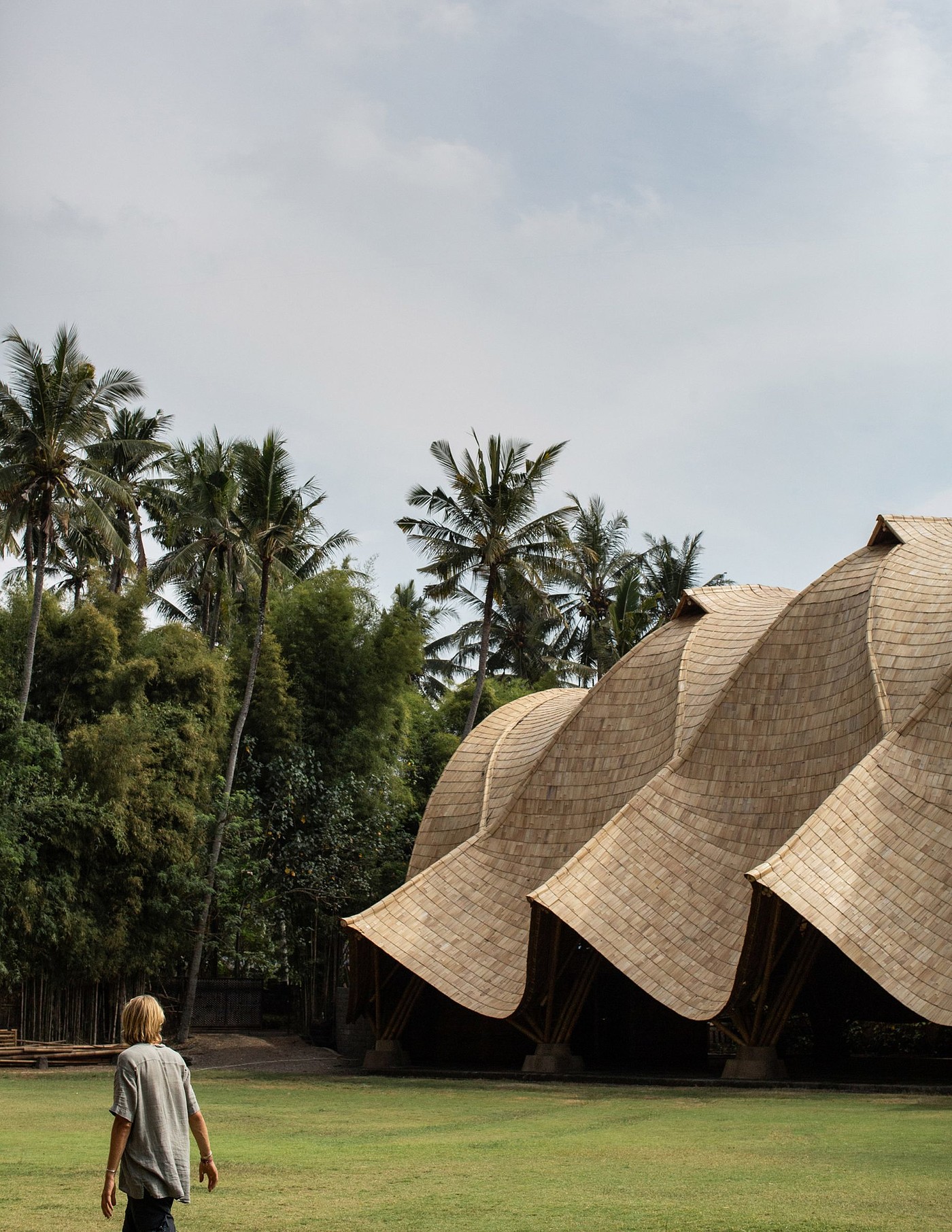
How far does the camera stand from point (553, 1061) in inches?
961

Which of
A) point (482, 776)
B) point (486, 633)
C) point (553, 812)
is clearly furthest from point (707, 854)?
point (486, 633)

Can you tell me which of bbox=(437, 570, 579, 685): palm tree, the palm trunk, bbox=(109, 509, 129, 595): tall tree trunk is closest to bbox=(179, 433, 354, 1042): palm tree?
the palm trunk

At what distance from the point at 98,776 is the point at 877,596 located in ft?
55.1

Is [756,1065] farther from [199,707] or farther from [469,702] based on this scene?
[469,702]

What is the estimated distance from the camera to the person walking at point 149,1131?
5.79m

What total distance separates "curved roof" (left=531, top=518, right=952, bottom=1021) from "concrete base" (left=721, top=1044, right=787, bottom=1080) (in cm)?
104

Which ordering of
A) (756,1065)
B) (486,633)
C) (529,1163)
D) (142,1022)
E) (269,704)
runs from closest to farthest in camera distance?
(142,1022), (529,1163), (756,1065), (486,633), (269,704)

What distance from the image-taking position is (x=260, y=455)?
33531mm

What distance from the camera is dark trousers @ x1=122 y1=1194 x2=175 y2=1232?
228 inches

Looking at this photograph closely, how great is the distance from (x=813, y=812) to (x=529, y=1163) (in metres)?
12.4

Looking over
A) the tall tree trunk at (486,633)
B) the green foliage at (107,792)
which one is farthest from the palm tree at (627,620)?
the green foliage at (107,792)

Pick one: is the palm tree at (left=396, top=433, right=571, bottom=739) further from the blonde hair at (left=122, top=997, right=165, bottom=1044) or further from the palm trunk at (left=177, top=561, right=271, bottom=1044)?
the blonde hair at (left=122, top=997, right=165, bottom=1044)

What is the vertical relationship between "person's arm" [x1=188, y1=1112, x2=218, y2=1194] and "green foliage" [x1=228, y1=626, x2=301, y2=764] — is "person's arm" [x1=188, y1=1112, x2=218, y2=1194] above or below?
below

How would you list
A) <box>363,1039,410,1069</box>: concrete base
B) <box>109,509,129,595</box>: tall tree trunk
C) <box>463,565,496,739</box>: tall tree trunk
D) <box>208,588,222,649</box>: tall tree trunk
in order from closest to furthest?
<box>363,1039,410,1069</box>: concrete base
<box>463,565,496,739</box>: tall tree trunk
<box>208,588,222,649</box>: tall tree trunk
<box>109,509,129,595</box>: tall tree trunk
